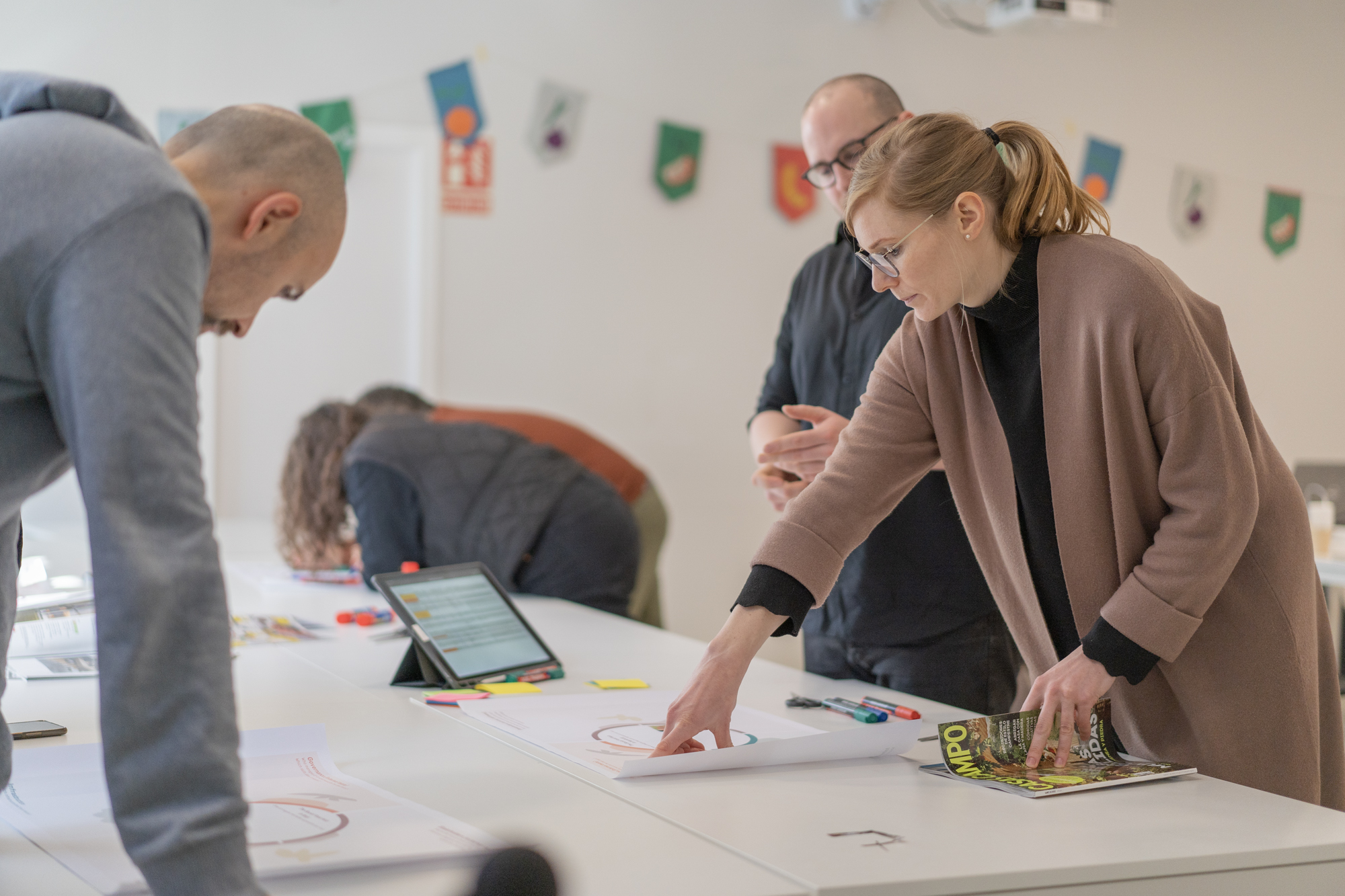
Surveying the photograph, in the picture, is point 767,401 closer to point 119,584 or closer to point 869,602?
point 869,602

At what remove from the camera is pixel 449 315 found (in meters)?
3.96

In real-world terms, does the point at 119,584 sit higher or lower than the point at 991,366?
lower

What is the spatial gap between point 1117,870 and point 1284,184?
Answer: 5068mm

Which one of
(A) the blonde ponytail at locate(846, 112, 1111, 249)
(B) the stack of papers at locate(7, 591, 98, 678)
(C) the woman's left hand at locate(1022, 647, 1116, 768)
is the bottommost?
(B) the stack of papers at locate(7, 591, 98, 678)

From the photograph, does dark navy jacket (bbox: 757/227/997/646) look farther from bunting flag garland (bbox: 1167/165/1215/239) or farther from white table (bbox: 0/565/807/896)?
bunting flag garland (bbox: 1167/165/1215/239)

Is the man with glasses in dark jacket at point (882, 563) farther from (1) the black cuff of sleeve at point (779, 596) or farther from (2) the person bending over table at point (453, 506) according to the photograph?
(2) the person bending over table at point (453, 506)

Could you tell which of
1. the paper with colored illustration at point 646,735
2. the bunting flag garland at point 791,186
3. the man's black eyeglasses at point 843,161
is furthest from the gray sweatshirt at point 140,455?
the bunting flag garland at point 791,186

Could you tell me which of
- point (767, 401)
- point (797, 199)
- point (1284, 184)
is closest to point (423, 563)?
point (767, 401)

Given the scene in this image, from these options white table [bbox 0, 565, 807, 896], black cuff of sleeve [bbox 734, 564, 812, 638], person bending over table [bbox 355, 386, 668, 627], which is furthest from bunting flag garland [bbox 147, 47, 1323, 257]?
black cuff of sleeve [bbox 734, 564, 812, 638]

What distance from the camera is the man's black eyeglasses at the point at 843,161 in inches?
77.7

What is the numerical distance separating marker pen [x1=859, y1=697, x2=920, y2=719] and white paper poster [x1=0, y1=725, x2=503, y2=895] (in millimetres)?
648

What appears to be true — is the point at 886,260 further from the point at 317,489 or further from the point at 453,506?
the point at 317,489

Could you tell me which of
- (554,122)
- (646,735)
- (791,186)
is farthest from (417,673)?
(791,186)

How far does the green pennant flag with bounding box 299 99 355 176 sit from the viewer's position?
148 inches
